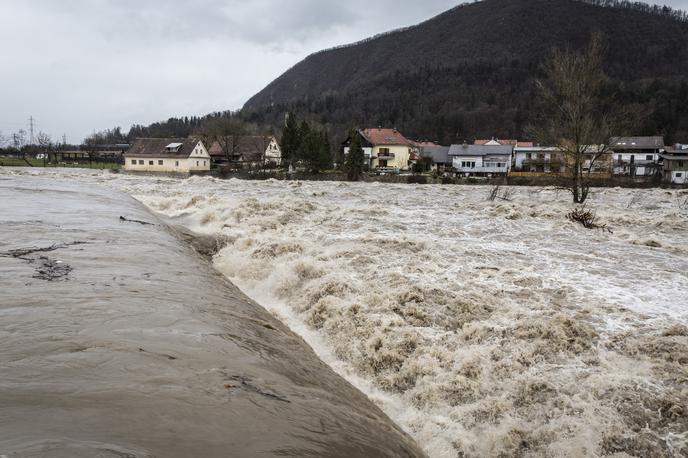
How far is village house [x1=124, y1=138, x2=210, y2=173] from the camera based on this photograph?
224 ft

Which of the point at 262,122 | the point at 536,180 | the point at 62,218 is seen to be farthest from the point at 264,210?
the point at 262,122

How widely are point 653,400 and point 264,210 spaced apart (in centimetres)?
1424

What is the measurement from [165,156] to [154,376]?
71866mm

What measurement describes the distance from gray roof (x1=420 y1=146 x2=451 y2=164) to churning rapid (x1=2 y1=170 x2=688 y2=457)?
245ft

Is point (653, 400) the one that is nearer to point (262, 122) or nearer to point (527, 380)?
point (527, 380)

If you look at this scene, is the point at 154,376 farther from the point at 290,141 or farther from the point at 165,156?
the point at 165,156

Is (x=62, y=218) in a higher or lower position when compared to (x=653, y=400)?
higher

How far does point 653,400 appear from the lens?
4.19m

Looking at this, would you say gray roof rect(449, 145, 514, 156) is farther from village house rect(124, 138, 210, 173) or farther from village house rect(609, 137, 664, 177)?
village house rect(124, 138, 210, 173)

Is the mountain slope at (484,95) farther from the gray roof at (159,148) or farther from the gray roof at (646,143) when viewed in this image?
the gray roof at (159,148)

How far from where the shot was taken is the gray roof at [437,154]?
85.3 metres

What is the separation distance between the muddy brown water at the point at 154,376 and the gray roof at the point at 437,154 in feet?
268

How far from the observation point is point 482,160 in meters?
72.8

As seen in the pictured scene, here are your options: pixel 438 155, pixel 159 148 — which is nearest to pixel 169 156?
pixel 159 148
